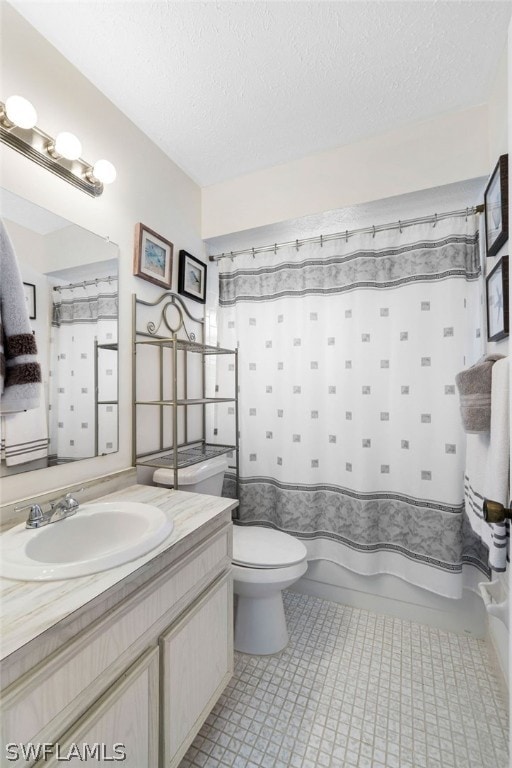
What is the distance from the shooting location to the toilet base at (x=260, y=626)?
62.1 inches

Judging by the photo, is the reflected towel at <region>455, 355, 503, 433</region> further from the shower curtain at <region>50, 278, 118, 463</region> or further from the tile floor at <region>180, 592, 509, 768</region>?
the shower curtain at <region>50, 278, 118, 463</region>

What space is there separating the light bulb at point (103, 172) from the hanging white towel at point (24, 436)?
3.01 feet

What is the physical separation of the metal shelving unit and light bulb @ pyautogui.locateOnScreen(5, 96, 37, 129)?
0.70 meters

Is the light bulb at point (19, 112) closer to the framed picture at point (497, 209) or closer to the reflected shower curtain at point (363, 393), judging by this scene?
the reflected shower curtain at point (363, 393)

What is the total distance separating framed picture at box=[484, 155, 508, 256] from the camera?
4.04ft

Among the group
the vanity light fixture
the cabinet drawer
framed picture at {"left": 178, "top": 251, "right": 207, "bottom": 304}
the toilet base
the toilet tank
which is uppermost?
the vanity light fixture

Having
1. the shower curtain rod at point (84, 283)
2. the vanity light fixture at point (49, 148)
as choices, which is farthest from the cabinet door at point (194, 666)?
the vanity light fixture at point (49, 148)

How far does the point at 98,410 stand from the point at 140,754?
107cm

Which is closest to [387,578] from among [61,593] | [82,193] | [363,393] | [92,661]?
Answer: [363,393]

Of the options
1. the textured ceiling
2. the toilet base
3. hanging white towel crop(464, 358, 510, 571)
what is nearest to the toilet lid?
the toilet base

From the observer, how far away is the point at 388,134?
168 centimetres

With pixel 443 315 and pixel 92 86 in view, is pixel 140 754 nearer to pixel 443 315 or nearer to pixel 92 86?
pixel 443 315

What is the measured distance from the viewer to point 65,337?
1.25 metres

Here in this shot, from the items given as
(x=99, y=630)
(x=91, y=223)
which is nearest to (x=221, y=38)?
(x=91, y=223)
